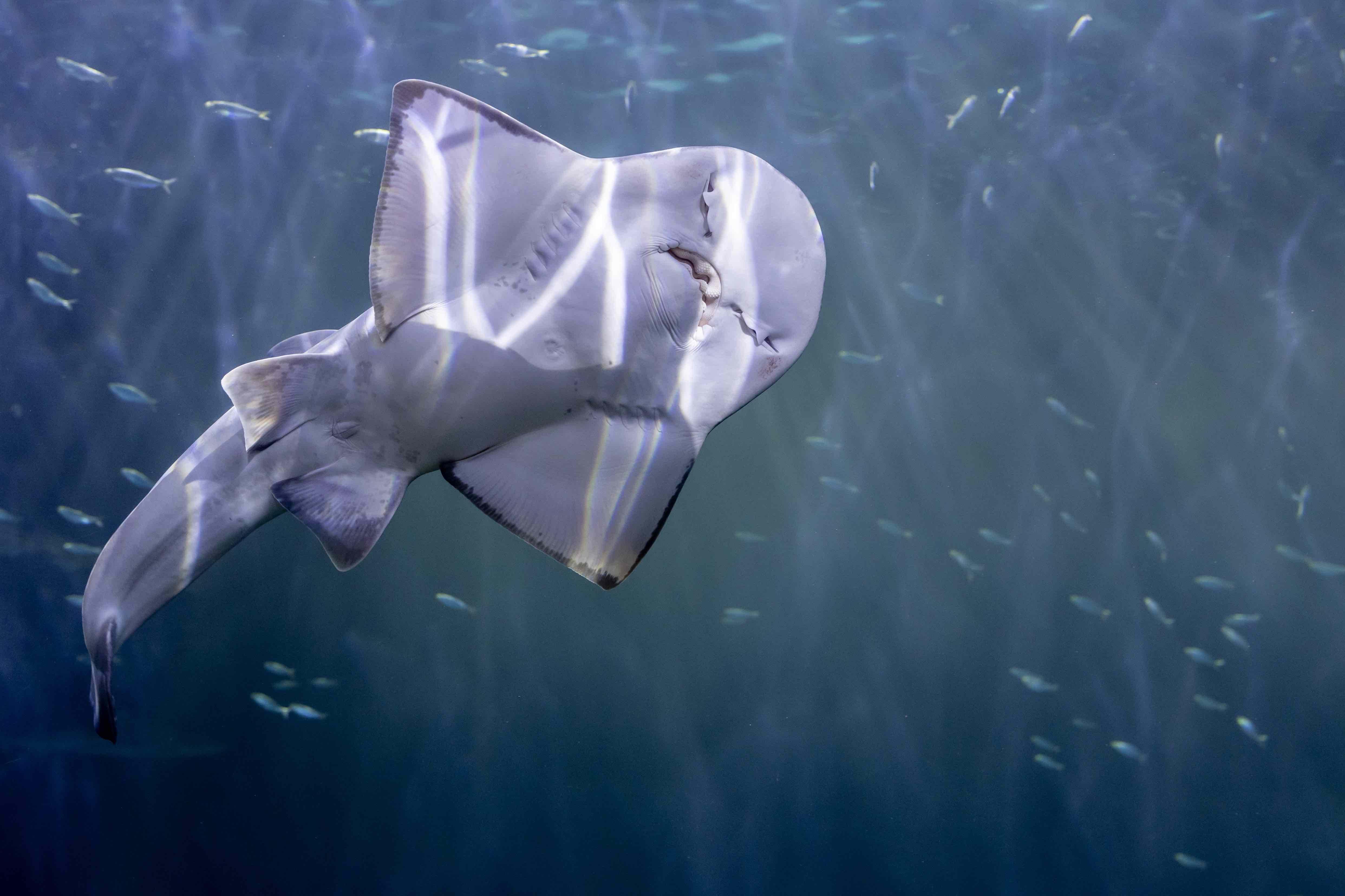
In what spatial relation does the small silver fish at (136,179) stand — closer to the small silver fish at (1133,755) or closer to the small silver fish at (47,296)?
the small silver fish at (47,296)

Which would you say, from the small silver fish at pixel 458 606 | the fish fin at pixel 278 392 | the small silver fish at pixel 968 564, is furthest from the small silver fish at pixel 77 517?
the small silver fish at pixel 968 564

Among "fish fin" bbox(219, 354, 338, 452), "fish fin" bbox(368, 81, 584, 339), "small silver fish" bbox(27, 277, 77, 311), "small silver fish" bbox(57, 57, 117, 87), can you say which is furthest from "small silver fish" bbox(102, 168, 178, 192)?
"fish fin" bbox(368, 81, 584, 339)

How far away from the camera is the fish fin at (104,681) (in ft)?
5.22

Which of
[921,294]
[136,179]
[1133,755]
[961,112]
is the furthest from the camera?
[1133,755]

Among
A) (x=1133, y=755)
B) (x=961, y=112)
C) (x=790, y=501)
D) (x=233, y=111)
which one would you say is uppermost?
(x=961, y=112)

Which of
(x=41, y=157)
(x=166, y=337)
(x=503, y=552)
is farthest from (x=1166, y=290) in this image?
(x=41, y=157)

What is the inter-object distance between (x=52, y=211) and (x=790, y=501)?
10736 mm

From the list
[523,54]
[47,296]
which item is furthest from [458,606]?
[523,54]

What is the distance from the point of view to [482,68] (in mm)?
8453

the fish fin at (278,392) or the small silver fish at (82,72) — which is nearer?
the fish fin at (278,392)

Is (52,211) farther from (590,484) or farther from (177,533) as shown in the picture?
(590,484)

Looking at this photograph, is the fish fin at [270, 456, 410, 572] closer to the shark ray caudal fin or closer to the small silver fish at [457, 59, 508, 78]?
the shark ray caudal fin

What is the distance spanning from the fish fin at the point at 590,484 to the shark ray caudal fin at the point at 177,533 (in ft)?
1.72

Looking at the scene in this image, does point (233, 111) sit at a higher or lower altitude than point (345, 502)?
higher
